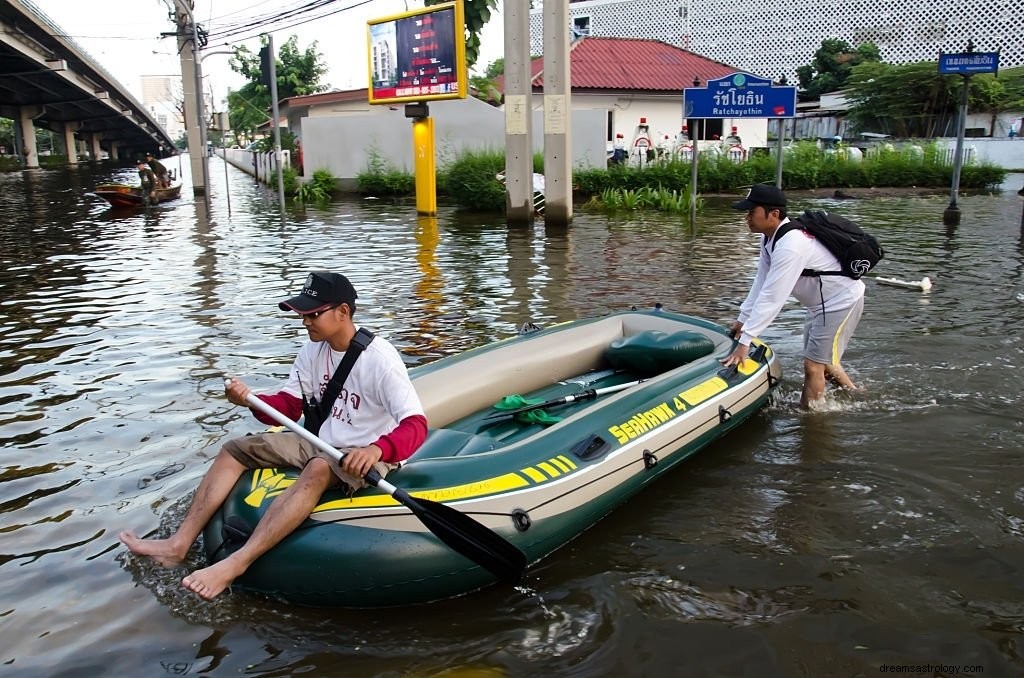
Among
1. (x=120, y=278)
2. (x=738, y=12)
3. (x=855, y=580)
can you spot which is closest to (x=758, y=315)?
(x=855, y=580)

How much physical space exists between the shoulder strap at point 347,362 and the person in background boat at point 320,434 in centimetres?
2

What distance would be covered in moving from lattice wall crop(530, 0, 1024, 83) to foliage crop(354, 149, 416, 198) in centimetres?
1541

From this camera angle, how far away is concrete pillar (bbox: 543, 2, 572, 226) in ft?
56.5

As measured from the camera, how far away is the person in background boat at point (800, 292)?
5.71 m

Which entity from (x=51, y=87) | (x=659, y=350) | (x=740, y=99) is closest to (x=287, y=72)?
(x=51, y=87)

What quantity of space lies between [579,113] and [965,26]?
86.2ft

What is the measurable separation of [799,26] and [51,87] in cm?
3877

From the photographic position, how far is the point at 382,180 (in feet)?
86.3

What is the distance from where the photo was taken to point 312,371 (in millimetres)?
4215

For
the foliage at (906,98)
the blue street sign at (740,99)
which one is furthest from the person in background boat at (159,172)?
the foliage at (906,98)

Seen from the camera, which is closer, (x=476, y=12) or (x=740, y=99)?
(x=740, y=99)

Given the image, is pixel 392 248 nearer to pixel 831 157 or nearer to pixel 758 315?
pixel 758 315

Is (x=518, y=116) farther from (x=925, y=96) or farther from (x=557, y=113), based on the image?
(x=925, y=96)

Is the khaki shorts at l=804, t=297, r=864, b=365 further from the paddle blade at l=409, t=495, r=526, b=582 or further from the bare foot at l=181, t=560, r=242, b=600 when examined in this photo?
the bare foot at l=181, t=560, r=242, b=600
